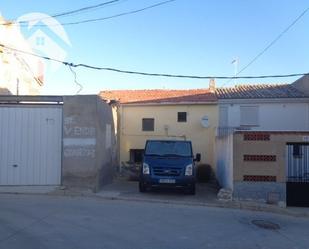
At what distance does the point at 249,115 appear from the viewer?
24.1 m

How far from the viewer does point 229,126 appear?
2380 centimetres

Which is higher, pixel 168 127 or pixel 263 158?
pixel 168 127

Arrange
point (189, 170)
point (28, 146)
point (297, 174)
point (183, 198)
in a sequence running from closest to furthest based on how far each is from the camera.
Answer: point (297, 174) → point (183, 198) → point (28, 146) → point (189, 170)

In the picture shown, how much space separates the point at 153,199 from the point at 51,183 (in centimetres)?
357

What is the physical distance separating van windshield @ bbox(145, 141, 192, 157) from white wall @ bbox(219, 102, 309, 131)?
8.39m

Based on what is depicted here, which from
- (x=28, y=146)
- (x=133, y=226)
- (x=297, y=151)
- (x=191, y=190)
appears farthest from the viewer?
(x=191, y=190)

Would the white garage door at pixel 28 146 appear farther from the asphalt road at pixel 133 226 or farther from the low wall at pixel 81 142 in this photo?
the asphalt road at pixel 133 226

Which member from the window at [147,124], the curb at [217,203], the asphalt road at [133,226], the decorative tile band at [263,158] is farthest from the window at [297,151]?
the window at [147,124]

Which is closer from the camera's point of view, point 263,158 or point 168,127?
point 263,158

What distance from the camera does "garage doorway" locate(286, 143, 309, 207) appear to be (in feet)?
44.1

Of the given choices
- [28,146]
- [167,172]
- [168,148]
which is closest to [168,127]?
[168,148]

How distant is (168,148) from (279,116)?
10197mm

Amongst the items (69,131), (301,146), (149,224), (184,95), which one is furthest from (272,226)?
(184,95)

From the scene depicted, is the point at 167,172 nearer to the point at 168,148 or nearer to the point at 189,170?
the point at 189,170
